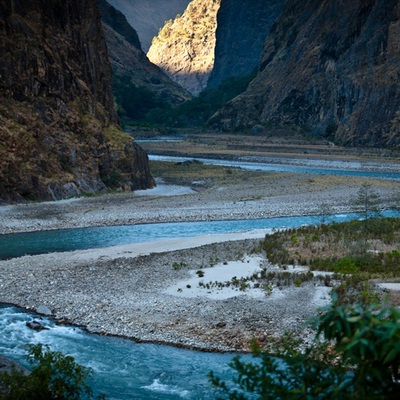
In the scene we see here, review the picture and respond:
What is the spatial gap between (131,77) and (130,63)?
906 centimetres

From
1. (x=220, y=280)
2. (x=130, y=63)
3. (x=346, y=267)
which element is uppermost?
(x=130, y=63)

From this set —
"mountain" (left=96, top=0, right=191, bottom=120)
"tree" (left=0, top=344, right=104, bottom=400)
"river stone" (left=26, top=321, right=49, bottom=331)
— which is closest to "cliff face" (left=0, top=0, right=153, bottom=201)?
"river stone" (left=26, top=321, right=49, bottom=331)

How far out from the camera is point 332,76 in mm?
101688

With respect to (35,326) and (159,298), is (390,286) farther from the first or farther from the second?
(35,326)

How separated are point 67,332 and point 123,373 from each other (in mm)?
3255

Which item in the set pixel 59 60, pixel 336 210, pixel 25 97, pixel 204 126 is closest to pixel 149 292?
pixel 336 210

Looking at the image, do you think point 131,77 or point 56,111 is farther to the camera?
point 131,77

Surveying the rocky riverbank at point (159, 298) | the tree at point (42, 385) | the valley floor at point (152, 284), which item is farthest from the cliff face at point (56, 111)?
the tree at point (42, 385)

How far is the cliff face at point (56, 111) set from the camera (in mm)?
39844

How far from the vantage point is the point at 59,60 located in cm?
4553

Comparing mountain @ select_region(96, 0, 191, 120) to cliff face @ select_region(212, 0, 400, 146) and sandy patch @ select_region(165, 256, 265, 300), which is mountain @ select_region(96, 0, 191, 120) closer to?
cliff face @ select_region(212, 0, 400, 146)

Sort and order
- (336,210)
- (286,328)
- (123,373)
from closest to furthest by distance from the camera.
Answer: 1. (123,373)
2. (286,328)
3. (336,210)

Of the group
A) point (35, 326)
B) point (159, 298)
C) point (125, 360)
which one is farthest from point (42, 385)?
point (159, 298)

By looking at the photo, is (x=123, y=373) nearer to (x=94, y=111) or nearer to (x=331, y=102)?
(x=94, y=111)
